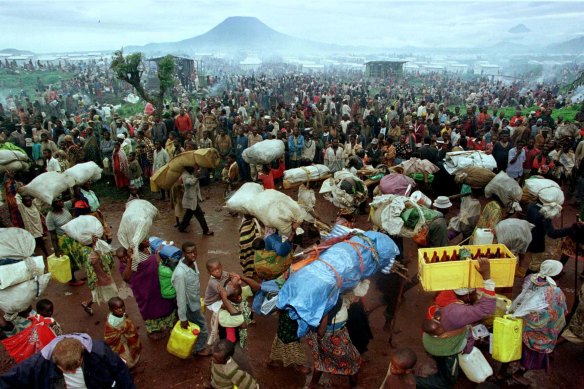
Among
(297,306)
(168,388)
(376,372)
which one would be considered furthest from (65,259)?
(376,372)

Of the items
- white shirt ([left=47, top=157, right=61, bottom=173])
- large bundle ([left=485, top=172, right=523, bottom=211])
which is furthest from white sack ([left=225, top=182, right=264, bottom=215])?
white shirt ([left=47, top=157, right=61, bottom=173])

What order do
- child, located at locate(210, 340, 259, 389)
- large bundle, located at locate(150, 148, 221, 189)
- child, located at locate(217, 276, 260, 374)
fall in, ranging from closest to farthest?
1. child, located at locate(210, 340, 259, 389)
2. child, located at locate(217, 276, 260, 374)
3. large bundle, located at locate(150, 148, 221, 189)

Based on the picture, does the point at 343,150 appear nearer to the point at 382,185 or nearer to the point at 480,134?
the point at 382,185

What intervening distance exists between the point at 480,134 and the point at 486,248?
8.19 meters

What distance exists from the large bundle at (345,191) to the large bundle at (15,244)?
3.65m

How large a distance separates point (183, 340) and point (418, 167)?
533 centimetres

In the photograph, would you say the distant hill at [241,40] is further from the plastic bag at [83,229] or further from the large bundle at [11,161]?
the plastic bag at [83,229]

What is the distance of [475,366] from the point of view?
3721 millimetres

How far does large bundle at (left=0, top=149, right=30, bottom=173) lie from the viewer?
7.17 metres

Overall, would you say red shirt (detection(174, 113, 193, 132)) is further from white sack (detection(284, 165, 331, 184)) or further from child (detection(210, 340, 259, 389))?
child (detection(210, 340, 259, 389))

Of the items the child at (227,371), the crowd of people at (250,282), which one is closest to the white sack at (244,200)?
the crowd of people at (250,282)

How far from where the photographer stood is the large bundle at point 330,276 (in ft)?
10.7

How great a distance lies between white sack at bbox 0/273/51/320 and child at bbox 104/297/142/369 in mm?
857

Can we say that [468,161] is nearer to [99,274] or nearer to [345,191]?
[345,191]
